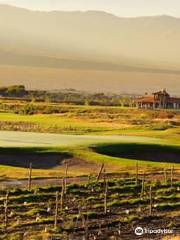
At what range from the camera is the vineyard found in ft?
93.7

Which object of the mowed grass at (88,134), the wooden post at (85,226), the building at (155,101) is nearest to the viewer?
the wooden post at (85,226)

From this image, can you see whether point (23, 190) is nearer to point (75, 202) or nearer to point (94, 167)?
point (75, 202)

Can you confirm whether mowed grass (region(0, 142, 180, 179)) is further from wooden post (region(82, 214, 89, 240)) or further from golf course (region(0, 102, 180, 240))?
wooden post (region(82, 214, 89, 240))

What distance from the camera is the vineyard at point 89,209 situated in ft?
93.7

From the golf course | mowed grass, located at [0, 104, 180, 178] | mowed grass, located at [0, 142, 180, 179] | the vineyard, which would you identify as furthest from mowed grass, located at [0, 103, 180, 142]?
the vineyard

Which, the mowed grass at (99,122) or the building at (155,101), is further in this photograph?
the building at (155,101)

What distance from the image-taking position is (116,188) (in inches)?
1608

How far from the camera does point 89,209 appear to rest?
33438 mm

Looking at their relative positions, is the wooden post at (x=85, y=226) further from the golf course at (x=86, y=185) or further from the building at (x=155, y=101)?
the building at (x=155, y=101)

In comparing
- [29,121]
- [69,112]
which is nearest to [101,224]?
[29,121]

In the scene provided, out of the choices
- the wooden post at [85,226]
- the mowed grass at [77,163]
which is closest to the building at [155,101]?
the mowed grass at [77,163]

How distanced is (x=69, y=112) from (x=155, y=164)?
219ft

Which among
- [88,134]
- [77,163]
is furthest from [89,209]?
[88,134]

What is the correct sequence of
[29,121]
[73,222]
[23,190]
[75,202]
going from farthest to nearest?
[29,121] < [23,190] < [75,202] < [73,222]
